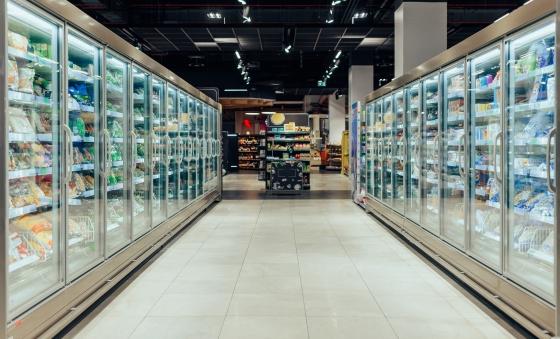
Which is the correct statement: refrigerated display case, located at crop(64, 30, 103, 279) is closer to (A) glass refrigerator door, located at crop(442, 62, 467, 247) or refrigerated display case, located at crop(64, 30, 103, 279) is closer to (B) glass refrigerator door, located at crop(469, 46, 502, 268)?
(B) glass refrigerator door, located at crop(469, 46, 502, 268)

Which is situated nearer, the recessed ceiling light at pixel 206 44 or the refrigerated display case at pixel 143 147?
the refrigerated display case at pixel 143 147

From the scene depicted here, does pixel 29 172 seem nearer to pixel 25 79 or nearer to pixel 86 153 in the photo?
pixel 25 79

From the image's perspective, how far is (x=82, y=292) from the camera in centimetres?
384

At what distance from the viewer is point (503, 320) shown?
379cm

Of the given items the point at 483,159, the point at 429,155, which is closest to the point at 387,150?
the point at 429,155

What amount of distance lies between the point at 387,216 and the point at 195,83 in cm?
1330

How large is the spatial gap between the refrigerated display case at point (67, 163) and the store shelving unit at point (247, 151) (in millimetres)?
23108

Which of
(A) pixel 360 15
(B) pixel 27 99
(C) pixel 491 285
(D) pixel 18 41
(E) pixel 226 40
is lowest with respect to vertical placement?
(C) pixel 491 285

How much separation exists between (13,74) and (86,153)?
1249mm

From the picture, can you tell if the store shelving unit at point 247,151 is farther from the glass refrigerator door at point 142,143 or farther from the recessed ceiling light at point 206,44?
the glass refrigerator door at point 142,143

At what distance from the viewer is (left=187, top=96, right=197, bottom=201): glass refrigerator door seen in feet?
30.5

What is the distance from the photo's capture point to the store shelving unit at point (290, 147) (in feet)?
49.0

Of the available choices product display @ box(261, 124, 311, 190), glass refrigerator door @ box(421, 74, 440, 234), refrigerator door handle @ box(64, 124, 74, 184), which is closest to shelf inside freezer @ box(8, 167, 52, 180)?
refrigerator door handle @ box(64, 124, 74, 184)

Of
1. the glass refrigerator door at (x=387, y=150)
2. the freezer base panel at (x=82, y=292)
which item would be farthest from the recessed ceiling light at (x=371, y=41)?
the freezer base panel at (x=82, y=292)
